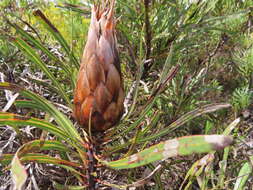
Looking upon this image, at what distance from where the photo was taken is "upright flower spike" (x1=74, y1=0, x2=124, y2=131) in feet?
1.88

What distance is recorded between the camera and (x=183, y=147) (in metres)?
0.38

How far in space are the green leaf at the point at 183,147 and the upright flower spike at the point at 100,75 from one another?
0.58 ft

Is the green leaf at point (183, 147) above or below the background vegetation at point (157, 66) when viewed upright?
below

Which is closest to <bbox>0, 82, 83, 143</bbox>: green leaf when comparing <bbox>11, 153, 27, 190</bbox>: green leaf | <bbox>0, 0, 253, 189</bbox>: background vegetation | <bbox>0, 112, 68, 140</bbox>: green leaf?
<bbox>0, 112, 68, 140</bbox>: green leaf

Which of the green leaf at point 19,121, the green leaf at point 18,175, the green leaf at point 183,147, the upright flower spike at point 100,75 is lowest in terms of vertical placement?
the green leaf at point 183,147

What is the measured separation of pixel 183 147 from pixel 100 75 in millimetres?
271

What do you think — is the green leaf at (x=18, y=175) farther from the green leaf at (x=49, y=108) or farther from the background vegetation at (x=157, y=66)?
the background vegetation at (x=157, y=66)

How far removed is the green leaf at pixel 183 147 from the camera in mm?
354

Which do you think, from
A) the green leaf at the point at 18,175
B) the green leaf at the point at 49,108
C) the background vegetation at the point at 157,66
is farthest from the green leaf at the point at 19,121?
the background vegetation at the point at 157,66

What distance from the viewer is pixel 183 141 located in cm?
38

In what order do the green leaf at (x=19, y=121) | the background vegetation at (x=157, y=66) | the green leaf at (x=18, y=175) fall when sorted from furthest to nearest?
the background vegetation at (x=157, y=66), the green leaf at (x=19, y=121), the green leaf at (x=18, y=175)

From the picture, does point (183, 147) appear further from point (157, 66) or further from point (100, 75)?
point (157, 66)

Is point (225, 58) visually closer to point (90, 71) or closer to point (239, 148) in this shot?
point (239, 148)

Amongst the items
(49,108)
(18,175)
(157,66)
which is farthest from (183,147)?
(157,66)
